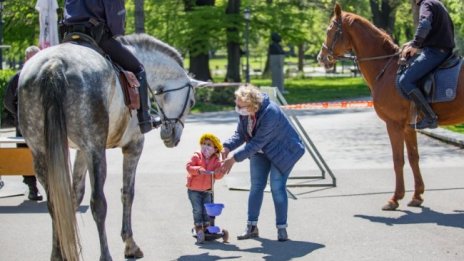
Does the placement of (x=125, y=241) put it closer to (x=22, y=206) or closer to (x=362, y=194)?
(x=22, y=206)

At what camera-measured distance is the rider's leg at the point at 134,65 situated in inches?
307

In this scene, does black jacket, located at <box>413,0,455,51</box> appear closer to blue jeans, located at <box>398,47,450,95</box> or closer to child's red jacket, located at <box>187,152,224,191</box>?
blue jeans, located at <box>398,47,450,95</box>

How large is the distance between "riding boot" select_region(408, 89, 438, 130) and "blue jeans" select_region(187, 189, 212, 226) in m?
3.09

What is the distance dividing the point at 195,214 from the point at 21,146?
4581 mm

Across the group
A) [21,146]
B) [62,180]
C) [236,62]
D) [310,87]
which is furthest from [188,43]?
[62,180]

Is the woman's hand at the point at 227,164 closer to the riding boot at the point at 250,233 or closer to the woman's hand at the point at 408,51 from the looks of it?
the riding boot at the point at 250,233

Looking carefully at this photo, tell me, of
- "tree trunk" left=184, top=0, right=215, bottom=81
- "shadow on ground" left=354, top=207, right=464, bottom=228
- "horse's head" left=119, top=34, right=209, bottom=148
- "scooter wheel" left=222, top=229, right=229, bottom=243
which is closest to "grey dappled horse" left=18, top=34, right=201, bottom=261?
"horse's head" left=119, top=34, right=209, bottom=148

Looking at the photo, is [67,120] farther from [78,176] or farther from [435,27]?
[435,27]

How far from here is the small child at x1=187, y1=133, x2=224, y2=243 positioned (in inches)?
347

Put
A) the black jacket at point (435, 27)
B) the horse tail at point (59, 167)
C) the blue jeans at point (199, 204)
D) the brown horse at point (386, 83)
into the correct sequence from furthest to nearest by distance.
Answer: the brown horse at point (386, 83), the black jacket at point (435, 27), the blue jeans at point (199, 204), the horse tail at point (59, 167)

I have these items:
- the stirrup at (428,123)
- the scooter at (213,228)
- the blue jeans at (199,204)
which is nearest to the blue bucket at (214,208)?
the scooter at (213,228)

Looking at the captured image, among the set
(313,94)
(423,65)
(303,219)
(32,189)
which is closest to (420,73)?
(423,65)

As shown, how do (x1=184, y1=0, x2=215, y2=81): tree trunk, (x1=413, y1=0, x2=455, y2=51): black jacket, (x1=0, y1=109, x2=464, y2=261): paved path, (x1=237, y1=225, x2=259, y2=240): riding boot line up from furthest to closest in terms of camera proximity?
(x1=184, y1=0, x2=215, y2=81): tree trunk < (x1=413, y1=0, x2=455, y2=51): black jacket < (x1=237, y1=225, x2=259, y2=240): riding boot < (x1=0, y1=109, x2=464, y2=261): paved path

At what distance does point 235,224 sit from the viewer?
9742 millimetres
